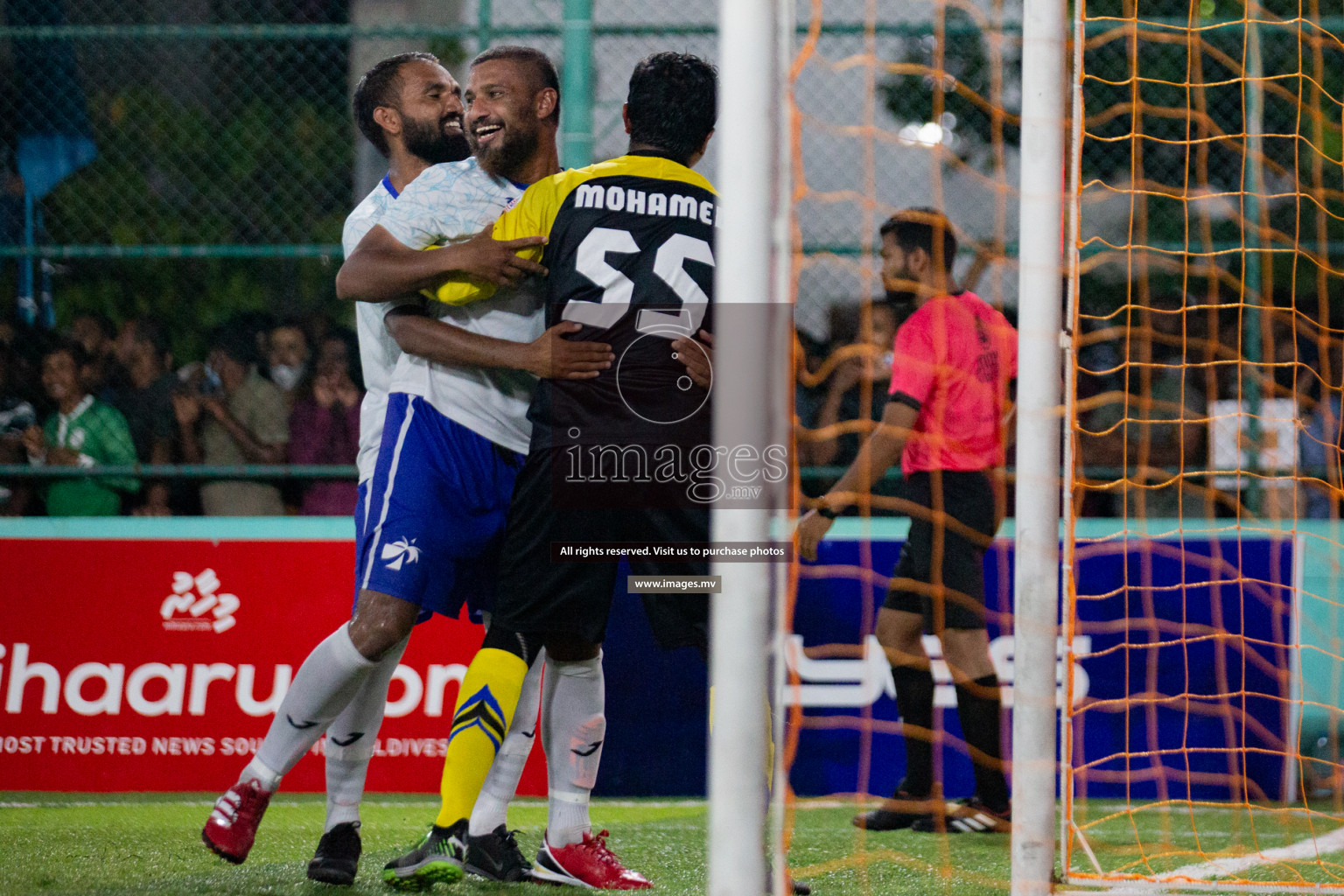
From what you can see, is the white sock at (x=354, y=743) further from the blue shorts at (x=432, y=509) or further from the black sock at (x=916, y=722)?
the black sock at (x=916, y=722)

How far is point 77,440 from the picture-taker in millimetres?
5602

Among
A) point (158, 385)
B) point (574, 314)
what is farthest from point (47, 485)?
point (574, 314)

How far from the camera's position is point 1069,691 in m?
3.36

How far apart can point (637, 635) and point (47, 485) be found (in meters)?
2.48

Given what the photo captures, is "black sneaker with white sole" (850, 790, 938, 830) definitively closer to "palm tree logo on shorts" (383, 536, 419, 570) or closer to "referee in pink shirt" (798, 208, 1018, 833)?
"referee in pink shirt" (798, 208, 1018, 833)

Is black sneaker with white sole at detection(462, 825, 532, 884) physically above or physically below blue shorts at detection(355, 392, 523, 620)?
below

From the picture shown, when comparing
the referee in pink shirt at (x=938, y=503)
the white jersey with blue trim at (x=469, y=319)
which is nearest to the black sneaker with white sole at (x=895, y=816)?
the referee in pink shirt at (x=938, y=503)

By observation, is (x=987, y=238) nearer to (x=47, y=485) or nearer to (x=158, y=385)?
(x=158, y=385)

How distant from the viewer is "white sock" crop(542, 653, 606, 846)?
3.40 m

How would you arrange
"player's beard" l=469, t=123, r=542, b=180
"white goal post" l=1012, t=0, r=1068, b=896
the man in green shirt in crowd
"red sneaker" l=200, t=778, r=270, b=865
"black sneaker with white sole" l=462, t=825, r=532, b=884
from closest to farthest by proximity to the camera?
1. "white goal post" l=1012, t=0, r=1068, b=896
2. "red sneaker" l=200, t=778, r=270, b=865
3. "black sneaker with white sole" l=462, t=825, r=532, b=884
4. "player's beard" l=469, t=123, r=542, b=180
5. the man in green shirt in crowd

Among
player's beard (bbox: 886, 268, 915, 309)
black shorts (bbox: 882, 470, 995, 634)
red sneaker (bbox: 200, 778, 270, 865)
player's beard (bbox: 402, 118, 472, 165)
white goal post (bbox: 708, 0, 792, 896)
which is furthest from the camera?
player's beard (bbox: 886, 268, 915, 309)

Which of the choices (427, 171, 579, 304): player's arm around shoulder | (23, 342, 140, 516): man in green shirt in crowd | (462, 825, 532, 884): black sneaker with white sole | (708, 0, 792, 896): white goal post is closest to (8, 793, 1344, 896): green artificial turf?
(462, 825, 532, 884): black sneaker with white sole

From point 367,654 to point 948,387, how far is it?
7.04ft

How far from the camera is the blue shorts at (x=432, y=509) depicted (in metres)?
3.28
